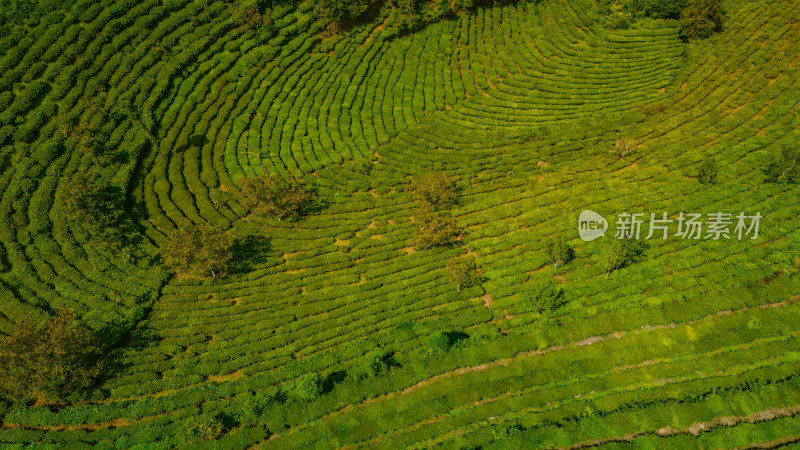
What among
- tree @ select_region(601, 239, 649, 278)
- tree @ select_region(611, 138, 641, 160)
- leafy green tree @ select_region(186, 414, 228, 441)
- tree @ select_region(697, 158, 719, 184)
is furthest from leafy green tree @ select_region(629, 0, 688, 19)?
leafy green tree @ select_region(186, 414, 228, 441)

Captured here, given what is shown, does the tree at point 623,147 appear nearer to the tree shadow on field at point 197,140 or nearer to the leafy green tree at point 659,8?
the leafy green tree at point 659,8

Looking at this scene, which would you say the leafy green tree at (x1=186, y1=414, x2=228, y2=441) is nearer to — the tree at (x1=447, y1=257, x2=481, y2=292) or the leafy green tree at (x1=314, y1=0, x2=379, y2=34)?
the tree at (x1=447, y1=257, x2=481, y2=292)

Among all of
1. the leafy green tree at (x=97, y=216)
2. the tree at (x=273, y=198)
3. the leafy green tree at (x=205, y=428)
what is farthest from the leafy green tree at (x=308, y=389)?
the leafy green tree at (x=97, y=216)

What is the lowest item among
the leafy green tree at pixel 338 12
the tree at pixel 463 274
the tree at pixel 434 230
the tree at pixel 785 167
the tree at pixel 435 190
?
the tree at pixel 785 167

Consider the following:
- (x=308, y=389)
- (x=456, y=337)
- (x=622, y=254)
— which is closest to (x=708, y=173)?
(x=622, y=254)

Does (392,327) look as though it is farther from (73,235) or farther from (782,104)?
(782,104)
